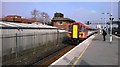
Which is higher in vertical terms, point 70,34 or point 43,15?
point 43,15

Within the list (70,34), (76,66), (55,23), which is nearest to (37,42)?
(70,34)

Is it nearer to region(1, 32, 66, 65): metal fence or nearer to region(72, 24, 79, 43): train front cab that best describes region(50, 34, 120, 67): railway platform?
region(1, 32, 66, 65): metal fence

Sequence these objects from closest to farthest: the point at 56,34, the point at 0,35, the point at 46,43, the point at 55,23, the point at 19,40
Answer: the point at 0,35
the point at 19,40
the point at 46,43
the point at 56,34
the point at 55,23

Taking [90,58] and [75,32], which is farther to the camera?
[75,32]

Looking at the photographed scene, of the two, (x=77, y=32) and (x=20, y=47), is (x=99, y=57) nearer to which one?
(x=20, y=47)

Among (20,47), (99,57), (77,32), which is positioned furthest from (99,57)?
(77,32)

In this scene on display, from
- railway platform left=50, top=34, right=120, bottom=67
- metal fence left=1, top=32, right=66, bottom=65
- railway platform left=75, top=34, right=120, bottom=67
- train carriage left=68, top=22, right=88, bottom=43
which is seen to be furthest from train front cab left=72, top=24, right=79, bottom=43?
railway platform left=50, top=34, right=120, bottom=67

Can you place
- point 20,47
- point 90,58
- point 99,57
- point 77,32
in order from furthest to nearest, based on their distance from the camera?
point 77,32
point 20,47
point 99,57
point 90,58

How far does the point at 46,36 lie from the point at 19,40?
12.7 metres

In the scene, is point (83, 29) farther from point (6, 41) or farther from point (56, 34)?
point (6, 41)

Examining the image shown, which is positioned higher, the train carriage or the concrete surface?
the train carriage

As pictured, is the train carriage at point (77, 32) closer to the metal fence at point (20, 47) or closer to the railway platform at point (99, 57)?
the metal fence at point (20, 47)

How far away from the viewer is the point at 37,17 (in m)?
93.9

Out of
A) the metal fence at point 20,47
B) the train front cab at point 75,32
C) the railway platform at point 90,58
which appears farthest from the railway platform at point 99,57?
the train front cab at point 75,32
